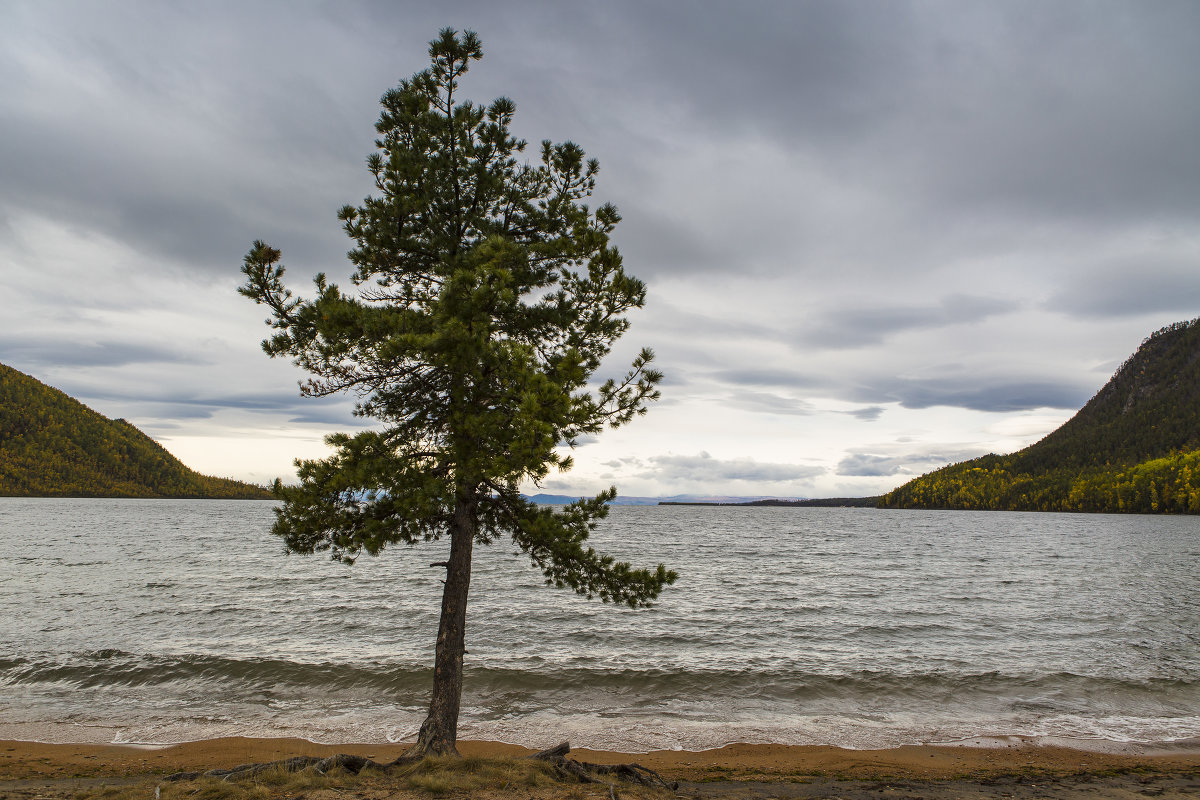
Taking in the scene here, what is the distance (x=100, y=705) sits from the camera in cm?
1497

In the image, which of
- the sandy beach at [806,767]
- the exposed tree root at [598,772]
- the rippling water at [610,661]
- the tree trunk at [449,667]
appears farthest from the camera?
the rippling water at [610,661]

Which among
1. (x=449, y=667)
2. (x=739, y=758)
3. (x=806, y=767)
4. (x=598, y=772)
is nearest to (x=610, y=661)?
(x=739, y=758)

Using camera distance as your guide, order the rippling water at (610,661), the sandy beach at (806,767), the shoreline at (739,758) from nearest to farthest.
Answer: the sandy beach at (806,767) → the shoreline at (739,758) → the rippling water at (610,661)

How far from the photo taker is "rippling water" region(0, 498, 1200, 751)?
45.8ft

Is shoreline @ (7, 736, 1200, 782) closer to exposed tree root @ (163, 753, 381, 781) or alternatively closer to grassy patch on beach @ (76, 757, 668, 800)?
grassy patch on beach @ (76, 757, 668, 800)

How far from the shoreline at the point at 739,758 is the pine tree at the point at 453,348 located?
162 inches

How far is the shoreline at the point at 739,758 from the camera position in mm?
10766

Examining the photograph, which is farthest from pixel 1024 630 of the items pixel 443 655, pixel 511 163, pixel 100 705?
pixel 100 705

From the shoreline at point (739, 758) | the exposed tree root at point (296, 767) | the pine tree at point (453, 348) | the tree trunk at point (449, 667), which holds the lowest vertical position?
the shoreline at point (739, 758)

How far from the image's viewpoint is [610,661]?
18.8 meters

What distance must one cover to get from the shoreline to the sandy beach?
A: 0.07 ft

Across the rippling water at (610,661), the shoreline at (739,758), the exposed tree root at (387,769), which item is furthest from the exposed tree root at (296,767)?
the rippling water at (610,661)

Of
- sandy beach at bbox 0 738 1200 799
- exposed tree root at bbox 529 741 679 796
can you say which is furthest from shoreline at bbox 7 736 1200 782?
exposed tree root at bbox 529 741 679 796

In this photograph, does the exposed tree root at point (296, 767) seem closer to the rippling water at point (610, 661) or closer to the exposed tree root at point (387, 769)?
the exposed tree root at point (387, 769)
